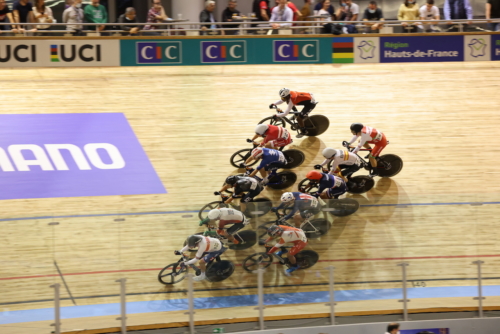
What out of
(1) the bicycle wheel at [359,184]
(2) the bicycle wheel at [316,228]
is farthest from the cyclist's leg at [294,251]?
(1) the bicycle wheel at [359,184]

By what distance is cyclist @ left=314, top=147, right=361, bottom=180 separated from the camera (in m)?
10.2

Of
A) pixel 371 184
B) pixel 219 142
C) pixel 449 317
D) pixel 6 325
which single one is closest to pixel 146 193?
pixel 219 142

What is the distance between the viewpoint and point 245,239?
7422 mm

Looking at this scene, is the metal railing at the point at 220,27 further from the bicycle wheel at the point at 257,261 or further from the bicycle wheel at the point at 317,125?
the bicycle wheel at the point at 257,261

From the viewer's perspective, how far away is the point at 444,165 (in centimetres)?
1190

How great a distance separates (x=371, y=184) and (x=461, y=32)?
5675 millimetres

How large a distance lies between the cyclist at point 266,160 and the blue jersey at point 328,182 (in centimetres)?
98

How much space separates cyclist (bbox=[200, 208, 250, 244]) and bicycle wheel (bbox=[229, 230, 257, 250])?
0.05 m

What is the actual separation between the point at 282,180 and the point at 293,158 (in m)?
0.69

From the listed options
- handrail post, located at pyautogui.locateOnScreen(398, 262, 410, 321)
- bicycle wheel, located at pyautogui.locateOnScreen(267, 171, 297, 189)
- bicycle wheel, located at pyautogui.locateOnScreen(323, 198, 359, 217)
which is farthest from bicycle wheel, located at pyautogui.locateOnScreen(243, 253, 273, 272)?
bicycle wheel, located at pyautogui.locateOnScreen(267, 171, 297, 189)

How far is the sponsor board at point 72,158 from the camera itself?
10984mm

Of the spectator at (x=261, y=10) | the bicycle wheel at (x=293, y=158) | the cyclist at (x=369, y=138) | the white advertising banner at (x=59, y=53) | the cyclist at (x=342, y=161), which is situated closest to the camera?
the cyclist at (x=342, y=161)

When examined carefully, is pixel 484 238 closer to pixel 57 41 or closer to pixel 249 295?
pixel 249 295

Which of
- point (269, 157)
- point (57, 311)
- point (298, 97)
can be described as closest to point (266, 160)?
point (269, 157)
